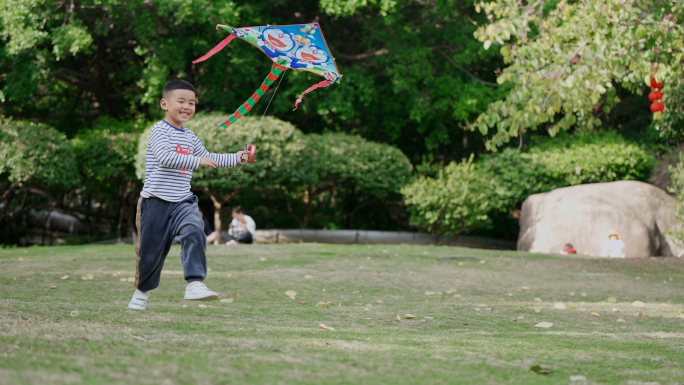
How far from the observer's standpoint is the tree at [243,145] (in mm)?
15000

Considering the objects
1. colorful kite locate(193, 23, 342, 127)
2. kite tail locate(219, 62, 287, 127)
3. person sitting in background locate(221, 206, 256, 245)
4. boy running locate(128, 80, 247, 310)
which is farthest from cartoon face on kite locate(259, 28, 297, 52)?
person sitting in background locate(221, 206, 256, 245)

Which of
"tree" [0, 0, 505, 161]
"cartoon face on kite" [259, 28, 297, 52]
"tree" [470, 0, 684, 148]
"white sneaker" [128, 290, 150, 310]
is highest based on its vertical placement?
"tree" [0, 0, 505, 161]

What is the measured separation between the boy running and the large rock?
39.2 ft

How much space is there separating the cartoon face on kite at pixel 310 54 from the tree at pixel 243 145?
939 cm

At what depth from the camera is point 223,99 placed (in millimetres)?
17438

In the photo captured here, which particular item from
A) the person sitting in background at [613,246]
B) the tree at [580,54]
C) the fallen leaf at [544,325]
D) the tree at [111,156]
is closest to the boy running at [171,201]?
the fallen leaf at [544,325]

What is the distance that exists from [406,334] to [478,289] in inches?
162

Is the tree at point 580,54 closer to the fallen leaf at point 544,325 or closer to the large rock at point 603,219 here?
the fallen leaf at point 544,325

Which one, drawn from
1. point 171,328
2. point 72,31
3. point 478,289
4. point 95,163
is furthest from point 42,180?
point 171,328

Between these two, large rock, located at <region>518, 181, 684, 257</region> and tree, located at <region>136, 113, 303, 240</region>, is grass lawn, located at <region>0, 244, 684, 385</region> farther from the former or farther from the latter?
tree, located at <region>136, 113, 303, 240</region>

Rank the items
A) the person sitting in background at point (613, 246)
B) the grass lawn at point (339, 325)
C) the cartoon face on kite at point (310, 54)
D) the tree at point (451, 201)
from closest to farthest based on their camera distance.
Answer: the grass lawn at point (339, 325)
the cartoon face on kite at point (310, 54)
the person sitting in background at point (613, 246)
the tree at point (451, 201)

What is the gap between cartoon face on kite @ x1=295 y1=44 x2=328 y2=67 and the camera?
5.55 metres

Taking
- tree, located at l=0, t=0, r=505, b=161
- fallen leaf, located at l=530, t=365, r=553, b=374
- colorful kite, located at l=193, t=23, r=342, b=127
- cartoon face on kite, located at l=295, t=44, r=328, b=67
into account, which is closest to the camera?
fallen leaf, located at l=530, t=365, r=553, b=374

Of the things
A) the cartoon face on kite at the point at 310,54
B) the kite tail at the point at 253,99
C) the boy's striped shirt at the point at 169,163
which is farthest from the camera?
the cartoon face on kite at the point at 310,54
